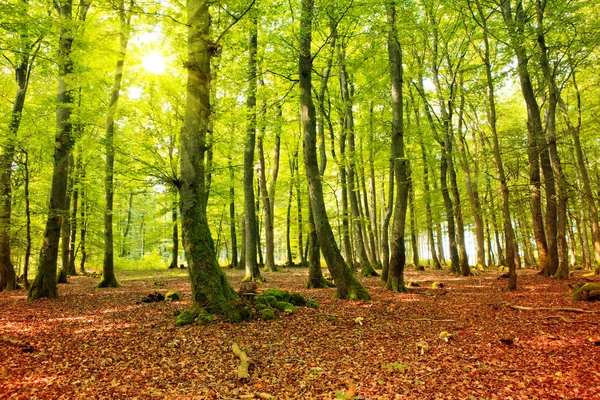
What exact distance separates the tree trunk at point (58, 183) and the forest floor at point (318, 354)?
4.65ft

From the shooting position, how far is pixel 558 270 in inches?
439

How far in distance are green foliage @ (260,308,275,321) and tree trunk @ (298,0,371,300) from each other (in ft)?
7.05

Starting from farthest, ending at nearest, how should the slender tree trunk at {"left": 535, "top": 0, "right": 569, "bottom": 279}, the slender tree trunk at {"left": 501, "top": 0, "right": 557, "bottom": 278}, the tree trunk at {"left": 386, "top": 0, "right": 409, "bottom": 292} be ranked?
the slender tree trunk at {"left": 501, "top": 0, "right": 557, "bottom": 278} → the slender tree trunk at {"left": 535, "top": 0, "right": 569, "bottom": 279} → the tree trunk at {"left": 386, "top": 0, "right": 409, "bottom": 292}

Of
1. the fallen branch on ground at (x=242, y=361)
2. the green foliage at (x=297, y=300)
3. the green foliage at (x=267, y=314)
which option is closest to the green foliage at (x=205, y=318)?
the green foliage at (x=267, y=314)

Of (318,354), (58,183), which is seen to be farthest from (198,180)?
(58,183)

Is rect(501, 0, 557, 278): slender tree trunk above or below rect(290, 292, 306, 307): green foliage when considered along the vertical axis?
above

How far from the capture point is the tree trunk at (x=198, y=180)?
6.53 meters

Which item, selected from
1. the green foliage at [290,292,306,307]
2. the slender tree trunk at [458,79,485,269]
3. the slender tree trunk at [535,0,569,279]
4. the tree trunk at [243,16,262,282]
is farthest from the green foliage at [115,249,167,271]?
the slender tree trunk at [535,0,569,279]

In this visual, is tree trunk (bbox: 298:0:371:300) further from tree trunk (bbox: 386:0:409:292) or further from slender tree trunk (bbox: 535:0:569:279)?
slender tree trunk (bbox: 535:0:569:279)

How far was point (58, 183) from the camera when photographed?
948cm

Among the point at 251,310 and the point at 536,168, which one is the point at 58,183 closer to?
the point at 251,310

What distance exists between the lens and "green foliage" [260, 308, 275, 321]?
6.55 meters

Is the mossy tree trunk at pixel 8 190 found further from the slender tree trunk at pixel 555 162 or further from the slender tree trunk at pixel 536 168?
the slender tree trunk at pixel 536 168

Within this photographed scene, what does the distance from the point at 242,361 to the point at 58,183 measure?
28.6 ft
